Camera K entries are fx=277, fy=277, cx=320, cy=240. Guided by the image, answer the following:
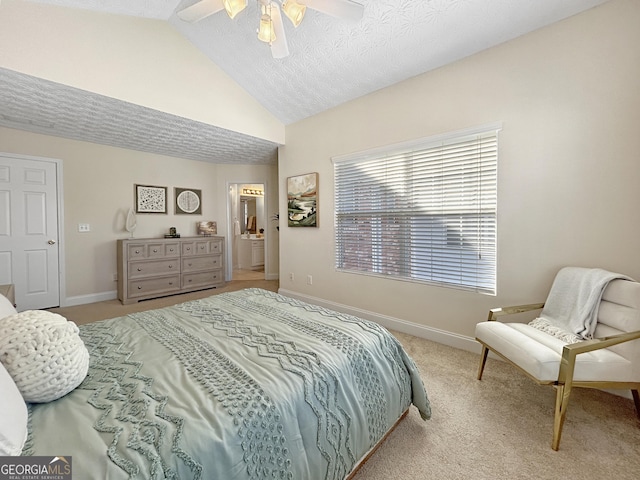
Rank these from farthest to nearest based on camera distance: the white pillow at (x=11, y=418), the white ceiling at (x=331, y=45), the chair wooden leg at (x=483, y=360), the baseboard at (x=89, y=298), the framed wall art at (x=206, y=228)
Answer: the framed wall art at (x=206, y=228) < the baseboard at (x=89, y=298) < the white ceiling at (x=331, y=45) < the chair wooden leg at (x=483, y=360) < the white pillow at (x=11, y=418)

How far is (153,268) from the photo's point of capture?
4.27m

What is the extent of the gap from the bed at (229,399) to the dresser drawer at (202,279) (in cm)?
313

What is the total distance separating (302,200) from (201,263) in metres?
2.21

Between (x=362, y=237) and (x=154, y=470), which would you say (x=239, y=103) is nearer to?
(x=362, y=237)

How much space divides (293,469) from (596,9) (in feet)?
10.7

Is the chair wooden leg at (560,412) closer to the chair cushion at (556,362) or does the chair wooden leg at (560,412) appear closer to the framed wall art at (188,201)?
the chair cushion at (556,362)

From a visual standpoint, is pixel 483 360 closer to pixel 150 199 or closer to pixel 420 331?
pixel 420 331

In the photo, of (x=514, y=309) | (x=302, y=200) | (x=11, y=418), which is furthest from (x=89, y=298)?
(x=514, y=309)

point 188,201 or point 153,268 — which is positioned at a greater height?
point 188,201

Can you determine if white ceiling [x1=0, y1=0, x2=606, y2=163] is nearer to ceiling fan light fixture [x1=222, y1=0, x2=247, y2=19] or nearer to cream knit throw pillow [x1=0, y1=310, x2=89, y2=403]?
ceiling fan light fixture [x1=222, y1=0, x2=247, y2=19]

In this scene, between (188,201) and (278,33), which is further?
(188,201)

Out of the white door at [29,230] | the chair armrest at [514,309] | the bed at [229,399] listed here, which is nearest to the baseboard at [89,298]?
the white door at [29,230]

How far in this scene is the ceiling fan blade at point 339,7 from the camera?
67.8 inches

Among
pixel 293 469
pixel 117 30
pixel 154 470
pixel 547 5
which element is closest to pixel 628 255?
pixel 547 5
